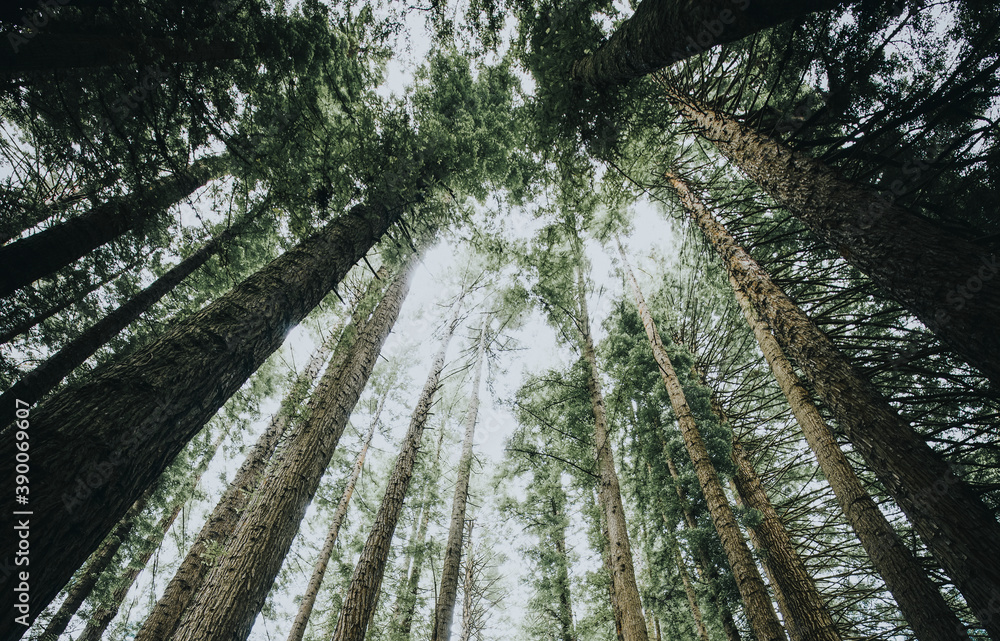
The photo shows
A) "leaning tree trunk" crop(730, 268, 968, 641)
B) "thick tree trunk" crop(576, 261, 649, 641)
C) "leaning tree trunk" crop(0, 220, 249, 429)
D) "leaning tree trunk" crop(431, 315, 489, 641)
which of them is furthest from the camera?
"leaning tree trunk" crop(431, 315, 489, 641)

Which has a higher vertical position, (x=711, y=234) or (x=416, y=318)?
(x=416, y=318)

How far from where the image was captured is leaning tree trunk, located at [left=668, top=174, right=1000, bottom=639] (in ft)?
7.06

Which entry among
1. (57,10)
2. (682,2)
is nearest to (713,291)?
(682,2)

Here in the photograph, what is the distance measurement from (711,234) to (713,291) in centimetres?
274

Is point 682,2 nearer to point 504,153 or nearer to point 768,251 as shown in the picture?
point 504,153

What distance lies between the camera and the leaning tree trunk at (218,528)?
207 inches

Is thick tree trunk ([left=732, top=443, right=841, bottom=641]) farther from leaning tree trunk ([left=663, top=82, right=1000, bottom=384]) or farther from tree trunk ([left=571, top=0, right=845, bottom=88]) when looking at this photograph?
tree trunk ([left=571, top=0, right=845, bottom=88])

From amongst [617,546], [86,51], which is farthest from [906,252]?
[86,51]

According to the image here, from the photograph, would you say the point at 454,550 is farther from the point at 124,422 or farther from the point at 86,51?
the point at 86,51

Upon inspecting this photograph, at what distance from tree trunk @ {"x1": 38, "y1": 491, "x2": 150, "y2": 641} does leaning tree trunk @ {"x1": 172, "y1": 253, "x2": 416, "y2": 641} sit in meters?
5.37

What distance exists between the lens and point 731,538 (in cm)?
500

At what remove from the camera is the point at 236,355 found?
2404 millimetres

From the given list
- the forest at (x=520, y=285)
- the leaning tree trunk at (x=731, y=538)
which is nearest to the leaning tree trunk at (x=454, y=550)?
the forest at (x=520, y=285)

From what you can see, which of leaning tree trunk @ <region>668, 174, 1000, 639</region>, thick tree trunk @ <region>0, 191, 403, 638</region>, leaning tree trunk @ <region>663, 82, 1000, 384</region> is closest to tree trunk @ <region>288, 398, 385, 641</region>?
thick tree trunk @ <region>0, 191, 403, 638</region>
